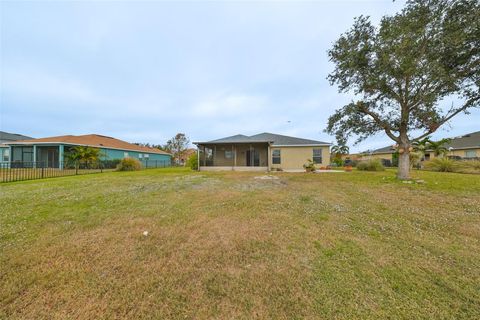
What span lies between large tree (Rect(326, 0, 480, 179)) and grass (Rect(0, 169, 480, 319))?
705cm

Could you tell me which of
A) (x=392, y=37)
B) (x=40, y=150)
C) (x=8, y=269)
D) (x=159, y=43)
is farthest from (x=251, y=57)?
(x=40, y=150)

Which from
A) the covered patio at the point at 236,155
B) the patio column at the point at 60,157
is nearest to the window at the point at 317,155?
the covered patio at the point at 236,155

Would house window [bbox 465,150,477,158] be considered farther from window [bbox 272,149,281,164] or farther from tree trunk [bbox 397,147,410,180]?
window [bbox 272,149,281,164]

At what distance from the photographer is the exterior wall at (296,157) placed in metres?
18.9

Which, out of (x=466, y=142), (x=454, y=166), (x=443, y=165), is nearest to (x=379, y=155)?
(x=466, y=142)

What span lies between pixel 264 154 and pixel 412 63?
13098 millimetres

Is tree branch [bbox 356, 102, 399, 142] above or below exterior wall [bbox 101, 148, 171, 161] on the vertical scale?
above

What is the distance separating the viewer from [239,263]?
2609mm

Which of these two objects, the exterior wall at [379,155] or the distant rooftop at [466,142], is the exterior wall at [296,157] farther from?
the exterior wall at [379,155]

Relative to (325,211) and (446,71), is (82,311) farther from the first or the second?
(446,71)

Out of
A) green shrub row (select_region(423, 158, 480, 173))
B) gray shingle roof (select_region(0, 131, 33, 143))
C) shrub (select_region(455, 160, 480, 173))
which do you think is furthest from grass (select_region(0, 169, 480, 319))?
gray shingle roof (select_region(0, 131, 33, 143))

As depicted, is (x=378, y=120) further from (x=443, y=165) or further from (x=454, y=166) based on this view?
(x=454, y=166)

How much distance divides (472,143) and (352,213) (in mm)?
33021

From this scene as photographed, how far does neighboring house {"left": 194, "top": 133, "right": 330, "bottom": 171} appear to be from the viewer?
1864 centimetres
